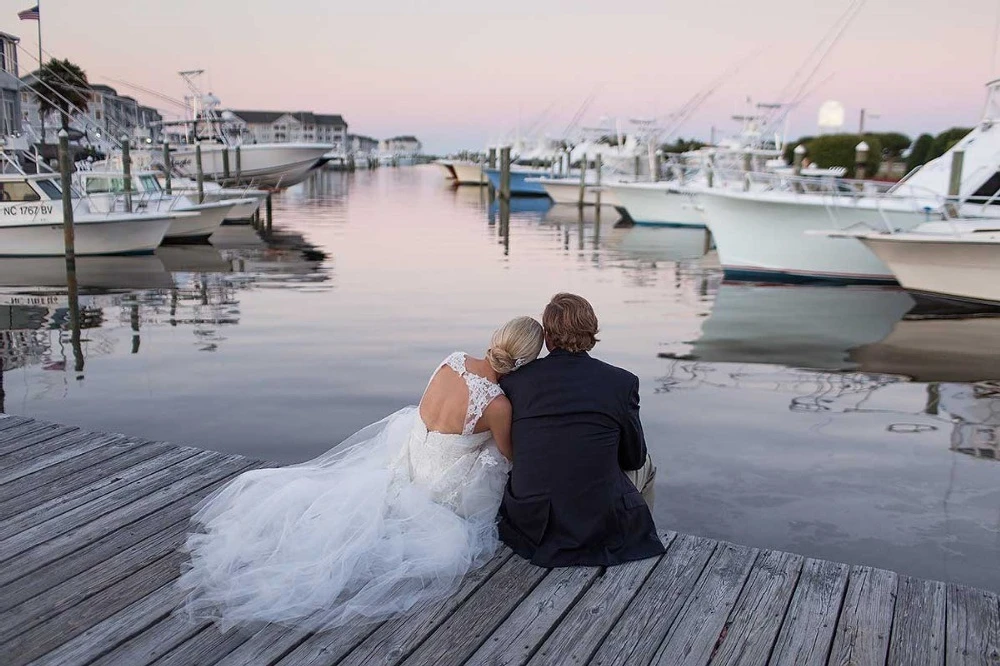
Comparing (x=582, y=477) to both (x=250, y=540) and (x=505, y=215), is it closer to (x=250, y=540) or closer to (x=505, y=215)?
(x=250, y=540)

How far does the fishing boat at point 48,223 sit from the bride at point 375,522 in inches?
702

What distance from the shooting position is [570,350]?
12.0 feet

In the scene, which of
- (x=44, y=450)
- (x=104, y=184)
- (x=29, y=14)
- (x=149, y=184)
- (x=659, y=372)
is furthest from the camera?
(x=29, y=14)

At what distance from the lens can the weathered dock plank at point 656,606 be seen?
10.5ft

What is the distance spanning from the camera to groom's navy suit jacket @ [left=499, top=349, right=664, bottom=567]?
362 cm

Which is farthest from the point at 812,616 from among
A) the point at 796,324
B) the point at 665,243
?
the point at 665,243

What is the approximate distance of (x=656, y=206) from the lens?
1308 inches

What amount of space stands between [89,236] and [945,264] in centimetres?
1797

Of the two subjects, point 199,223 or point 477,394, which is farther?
point 199,223

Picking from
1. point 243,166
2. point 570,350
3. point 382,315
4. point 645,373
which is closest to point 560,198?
point 243,166

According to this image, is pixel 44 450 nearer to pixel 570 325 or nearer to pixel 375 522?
pixel 375 522

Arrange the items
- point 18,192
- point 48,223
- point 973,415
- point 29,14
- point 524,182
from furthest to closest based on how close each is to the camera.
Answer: point 524,182
point 29,14
point 18,192
point 48,223
point 973,415

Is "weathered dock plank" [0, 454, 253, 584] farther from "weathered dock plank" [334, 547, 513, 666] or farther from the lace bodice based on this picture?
the lace bodice

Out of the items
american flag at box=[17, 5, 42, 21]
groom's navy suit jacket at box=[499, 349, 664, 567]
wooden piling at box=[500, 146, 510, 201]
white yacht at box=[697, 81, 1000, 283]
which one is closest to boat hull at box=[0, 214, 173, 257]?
american flag at box=[17, 5, 42, 21]
